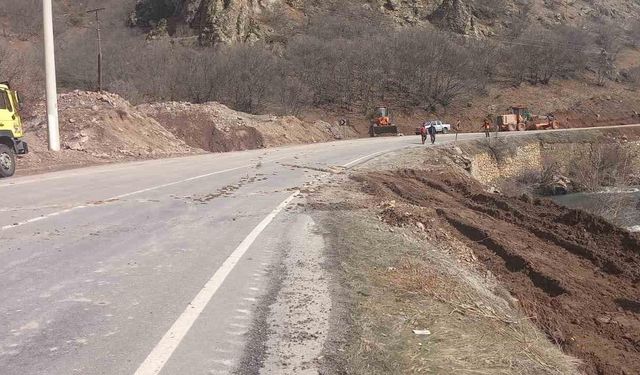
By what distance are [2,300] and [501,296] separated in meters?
5.99

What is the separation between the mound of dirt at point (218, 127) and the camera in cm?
3500

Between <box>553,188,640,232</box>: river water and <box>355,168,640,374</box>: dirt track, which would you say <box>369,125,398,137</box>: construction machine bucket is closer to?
<box>553,188,640,232</box>: river water

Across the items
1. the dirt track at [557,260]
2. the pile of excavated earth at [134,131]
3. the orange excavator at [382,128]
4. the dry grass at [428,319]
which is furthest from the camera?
the orange excavator at [382,128]

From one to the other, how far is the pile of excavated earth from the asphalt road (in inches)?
388

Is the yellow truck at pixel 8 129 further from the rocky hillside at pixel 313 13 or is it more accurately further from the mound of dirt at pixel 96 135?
the rocky hillside at pixel 313 13

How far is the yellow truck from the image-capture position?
1709cm

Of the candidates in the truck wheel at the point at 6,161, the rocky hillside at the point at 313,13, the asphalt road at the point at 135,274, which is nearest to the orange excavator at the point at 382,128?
the rocky hillside at the point at 313,13

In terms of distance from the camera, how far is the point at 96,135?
1033 inches

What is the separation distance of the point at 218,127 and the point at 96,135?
11044 millimetres

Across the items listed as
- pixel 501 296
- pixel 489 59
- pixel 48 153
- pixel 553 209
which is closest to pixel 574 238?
pixel 553 209

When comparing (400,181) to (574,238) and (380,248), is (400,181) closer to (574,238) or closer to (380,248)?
(574,238)

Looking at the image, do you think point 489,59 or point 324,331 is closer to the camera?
point 324,331

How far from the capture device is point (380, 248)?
8375 millimetres

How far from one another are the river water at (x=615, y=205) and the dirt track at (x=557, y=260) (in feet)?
19.8
